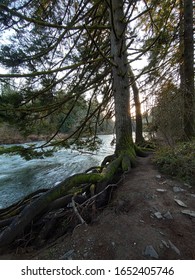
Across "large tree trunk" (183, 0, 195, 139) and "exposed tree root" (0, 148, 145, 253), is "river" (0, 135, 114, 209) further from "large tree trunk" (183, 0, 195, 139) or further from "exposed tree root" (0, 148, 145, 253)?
"large tree trunk" (183, 0, 195, 139)

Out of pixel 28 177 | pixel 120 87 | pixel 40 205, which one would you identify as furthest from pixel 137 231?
pixel 28 177

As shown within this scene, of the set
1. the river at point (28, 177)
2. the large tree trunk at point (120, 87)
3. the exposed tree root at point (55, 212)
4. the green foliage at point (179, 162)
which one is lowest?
the river at point (28, 177)

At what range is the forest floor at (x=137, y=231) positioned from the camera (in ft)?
4.79

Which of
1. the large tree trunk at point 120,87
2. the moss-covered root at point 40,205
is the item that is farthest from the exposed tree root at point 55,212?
the large tree trunk at point 120,87

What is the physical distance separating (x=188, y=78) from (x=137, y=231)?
4.72 m

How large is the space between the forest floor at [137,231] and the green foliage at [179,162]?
13.6 inches

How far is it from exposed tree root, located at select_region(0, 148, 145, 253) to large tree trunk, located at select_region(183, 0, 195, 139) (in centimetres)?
304

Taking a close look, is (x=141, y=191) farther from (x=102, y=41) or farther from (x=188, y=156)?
(x=102, y=41)

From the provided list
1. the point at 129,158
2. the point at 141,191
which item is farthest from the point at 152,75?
the point at 141,191

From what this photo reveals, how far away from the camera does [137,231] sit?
1675mm

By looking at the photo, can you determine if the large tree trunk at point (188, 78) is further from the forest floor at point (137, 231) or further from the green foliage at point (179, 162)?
the forest floor at point (137, 231)

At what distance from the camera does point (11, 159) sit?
10383mm
